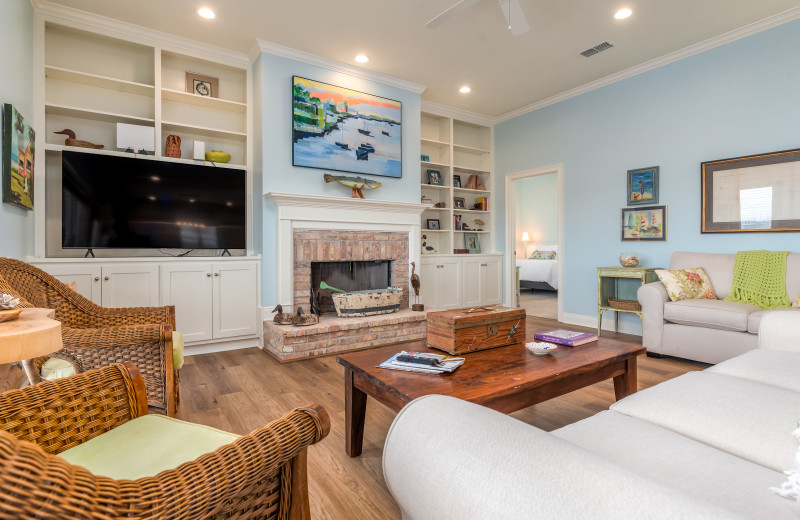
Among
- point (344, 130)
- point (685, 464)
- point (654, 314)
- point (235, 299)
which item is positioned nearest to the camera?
point (685, 464)

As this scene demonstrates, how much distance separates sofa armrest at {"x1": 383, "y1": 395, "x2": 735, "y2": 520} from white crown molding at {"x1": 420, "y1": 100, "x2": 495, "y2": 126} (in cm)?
512

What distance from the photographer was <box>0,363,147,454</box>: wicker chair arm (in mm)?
911

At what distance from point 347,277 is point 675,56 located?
405 centimetres

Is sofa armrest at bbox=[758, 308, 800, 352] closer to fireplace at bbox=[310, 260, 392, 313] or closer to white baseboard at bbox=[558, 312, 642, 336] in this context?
white baseboard at bbox=[558, 312, 642, 336]

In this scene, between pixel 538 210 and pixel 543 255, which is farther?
pixel 538 210

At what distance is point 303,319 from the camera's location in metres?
3.67

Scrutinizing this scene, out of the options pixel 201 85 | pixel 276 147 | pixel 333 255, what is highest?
pixel 201 85

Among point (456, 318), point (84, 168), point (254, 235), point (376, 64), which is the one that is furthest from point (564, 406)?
point (84, 168)

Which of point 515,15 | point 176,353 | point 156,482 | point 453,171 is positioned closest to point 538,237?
point 453,171

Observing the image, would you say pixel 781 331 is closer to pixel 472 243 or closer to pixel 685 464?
pixel 685 464

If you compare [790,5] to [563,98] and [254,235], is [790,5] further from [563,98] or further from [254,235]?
[254,235]

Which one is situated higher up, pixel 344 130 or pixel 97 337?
pixel 344 130

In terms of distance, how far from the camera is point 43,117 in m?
3.19

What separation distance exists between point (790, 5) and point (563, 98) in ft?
6.91
